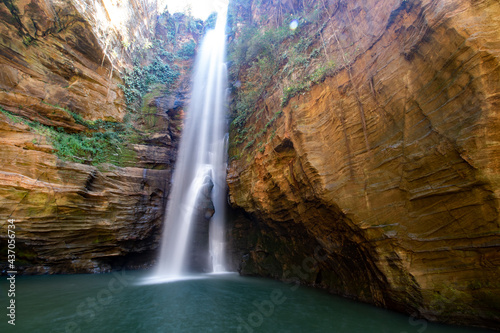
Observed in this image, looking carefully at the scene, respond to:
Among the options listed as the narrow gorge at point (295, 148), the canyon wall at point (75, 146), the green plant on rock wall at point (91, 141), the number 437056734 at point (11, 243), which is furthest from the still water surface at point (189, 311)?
the green plant on rock wall at point (91, 141)

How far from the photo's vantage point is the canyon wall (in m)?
9.78

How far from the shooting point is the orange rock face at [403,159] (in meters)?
4.40

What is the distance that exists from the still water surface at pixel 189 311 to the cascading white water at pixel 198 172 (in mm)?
4705

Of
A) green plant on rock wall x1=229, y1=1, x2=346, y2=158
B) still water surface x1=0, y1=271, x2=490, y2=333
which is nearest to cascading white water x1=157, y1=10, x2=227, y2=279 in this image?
green plant on rock wall x1=229, y1=1, x2=346, y2=158

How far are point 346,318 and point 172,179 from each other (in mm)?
12298

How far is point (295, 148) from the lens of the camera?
8.35 metres

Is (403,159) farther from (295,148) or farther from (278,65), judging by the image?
(278,65)

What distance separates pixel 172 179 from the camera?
14953mm

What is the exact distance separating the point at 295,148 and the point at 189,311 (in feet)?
19.8

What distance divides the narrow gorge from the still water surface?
0.23m

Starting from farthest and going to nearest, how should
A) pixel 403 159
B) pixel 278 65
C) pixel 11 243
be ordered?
pixel 278 65
pixel 11 243
pixel 403 159

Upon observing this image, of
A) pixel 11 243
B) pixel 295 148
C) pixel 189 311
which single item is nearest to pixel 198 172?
pixel 295 148

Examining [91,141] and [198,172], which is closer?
[91,141]

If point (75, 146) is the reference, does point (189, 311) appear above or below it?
below
